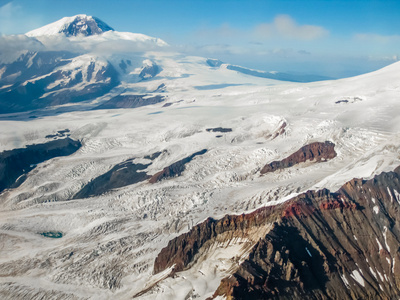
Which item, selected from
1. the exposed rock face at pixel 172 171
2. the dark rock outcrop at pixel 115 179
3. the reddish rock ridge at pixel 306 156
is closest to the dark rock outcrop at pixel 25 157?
the dark rock outcrop at pixel 115 179

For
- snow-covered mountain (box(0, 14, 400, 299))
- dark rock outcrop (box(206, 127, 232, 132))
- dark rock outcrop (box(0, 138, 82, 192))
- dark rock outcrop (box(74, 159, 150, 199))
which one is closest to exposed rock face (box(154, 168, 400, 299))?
snow-covered mountain (box(0, 14, 400, 299))

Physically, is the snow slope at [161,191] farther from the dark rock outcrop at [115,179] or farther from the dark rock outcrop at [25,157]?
the dark rock outcrop at [25,157]

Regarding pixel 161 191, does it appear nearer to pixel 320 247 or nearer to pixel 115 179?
pixel 115 179

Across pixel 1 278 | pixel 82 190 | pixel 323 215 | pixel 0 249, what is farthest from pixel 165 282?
pixel 82 190

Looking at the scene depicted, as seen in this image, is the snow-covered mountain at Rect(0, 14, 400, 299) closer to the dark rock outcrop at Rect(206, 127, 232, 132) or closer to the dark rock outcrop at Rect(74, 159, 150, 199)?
the dark rock outcrop at Rect(74, 159, 150, 199)

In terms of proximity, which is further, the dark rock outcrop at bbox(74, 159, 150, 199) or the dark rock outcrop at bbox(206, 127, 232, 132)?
the dark rock outcrop at bbox(206, 127, 232, 132)

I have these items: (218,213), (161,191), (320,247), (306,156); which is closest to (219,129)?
(306,156)

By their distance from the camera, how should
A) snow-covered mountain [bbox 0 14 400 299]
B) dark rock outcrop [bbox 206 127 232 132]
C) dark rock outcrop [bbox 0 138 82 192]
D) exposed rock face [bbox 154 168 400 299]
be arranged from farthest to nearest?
dark rock outcrop [bbox 206 127 232 132] < dark rock outcrop [bbox 0 138 82 192] < snow-covered mountain [bbox 0 14 400 299] < exposed rock face [bbox 154 168 400 299]
